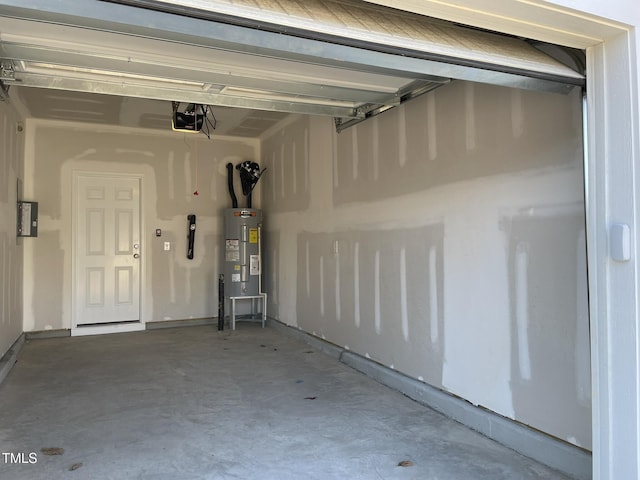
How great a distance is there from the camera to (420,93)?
11.7 ft

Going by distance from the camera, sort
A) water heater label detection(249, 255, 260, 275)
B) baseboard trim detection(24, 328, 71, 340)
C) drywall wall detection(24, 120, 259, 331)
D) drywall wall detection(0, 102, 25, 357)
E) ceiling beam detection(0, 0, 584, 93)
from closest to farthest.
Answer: ceiling beam detection(0, 0, 584, 93)
drywall wall detection(0, 102, 25, 357)
baseboard trim detection(24, 328, 71, 340)
drywall wall detection(24, 120, 259, 331)
water heater label detection(249, 255, 260, 275)

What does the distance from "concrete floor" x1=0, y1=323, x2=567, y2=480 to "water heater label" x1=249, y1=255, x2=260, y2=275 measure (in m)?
1.91

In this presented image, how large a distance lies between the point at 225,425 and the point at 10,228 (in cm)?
356

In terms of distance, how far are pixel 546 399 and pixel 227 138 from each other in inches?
228

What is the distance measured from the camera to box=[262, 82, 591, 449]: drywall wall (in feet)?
8.42

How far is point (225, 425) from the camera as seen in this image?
321 cm

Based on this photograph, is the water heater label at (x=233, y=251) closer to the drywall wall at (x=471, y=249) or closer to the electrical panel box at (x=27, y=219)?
Answer: the drywall wall at (x=471, y=249)

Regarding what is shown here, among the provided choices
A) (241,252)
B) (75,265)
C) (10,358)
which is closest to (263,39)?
(10,358)

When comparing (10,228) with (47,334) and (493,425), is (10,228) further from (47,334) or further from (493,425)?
(493,425)

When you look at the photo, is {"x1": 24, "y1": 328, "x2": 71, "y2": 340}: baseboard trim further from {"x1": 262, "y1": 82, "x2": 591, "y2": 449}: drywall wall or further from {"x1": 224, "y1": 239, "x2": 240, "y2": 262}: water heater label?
{"x1": 262, "y1": 82, "x2": 591, "y2": 449}: drywall wall

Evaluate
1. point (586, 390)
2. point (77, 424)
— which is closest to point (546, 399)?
point (586, 390)

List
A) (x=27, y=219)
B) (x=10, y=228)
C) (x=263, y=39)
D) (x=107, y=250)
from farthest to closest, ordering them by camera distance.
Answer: (x=107, y=250) < (x=27, y=219) < (x=10, y=228) < (x=263, y=39)

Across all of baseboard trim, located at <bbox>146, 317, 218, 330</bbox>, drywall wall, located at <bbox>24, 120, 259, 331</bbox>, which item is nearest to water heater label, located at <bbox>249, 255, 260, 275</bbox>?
drywall wall, located at <bbox>24, 120, 259, 331</bbox>

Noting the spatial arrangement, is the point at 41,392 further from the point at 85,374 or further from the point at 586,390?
the point at 586,390
